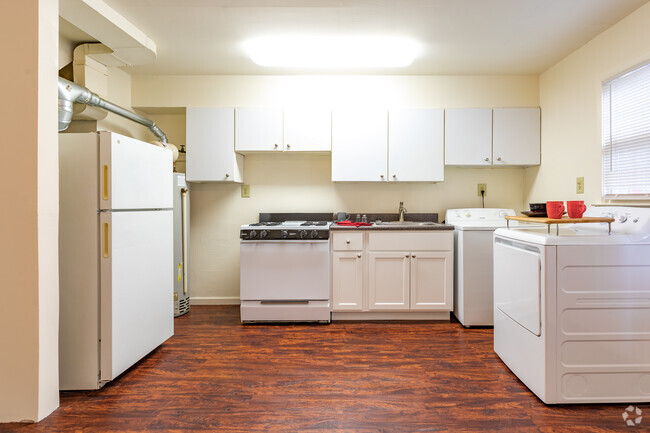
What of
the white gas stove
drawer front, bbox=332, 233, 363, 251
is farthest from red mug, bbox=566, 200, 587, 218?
the white gas stove

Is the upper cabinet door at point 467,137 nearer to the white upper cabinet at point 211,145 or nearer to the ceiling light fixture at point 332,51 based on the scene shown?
the ceiling light fixture at point 332,51

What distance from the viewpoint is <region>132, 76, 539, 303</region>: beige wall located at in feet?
12.4

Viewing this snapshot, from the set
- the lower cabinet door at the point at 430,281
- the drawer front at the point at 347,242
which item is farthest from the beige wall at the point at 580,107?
the drawer front at the point at 347,242

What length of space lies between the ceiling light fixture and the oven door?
1679 millimetres

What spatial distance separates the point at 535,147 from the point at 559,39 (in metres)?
1.04

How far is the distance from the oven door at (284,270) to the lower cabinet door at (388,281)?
45 centimetres

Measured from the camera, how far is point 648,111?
241 centimetres

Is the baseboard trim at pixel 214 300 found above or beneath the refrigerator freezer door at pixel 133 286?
beneath

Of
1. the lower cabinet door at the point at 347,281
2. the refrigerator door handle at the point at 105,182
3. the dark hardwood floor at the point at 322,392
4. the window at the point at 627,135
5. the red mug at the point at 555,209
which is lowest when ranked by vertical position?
the dark hardwood floor at the point at 322,392

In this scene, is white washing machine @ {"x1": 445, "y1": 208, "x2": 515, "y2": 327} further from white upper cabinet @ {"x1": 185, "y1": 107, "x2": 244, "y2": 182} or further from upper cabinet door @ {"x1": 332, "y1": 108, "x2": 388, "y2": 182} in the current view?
white upper cabinet @ {"x1": 185, "y1": 107, "x2": 244, "y2": 182}

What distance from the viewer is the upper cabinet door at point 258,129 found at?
3.67 meters

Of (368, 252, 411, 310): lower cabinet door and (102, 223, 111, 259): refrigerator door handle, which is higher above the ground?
(102, 223, 111, 259): refrigerator door handle
